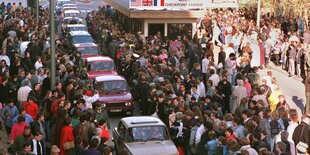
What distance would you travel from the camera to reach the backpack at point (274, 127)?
16.7 meters

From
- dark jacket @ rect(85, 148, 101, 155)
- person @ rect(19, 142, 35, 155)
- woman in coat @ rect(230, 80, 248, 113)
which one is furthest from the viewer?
woman in coat @ rect(230, 80, 248, 113)

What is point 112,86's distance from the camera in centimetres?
2405

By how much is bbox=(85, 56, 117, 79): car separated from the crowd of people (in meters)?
0.46

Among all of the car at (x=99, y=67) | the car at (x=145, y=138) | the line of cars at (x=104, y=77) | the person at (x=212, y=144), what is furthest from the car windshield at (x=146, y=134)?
the car at (x=99, y=67)

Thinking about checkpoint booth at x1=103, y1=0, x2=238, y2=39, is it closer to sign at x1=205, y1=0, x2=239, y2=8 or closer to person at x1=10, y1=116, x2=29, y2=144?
sign at x1=205, y1=0, x2=239, y2=8

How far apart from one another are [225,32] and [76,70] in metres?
15.3

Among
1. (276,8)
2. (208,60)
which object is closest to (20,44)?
(208,60)

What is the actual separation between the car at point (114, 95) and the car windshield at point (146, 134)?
553 centimetres

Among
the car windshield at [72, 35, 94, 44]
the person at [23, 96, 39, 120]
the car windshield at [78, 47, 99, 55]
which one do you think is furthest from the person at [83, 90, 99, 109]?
the car windshield at [72, 35, 94, 44]

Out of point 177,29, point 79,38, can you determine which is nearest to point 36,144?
point 79,38

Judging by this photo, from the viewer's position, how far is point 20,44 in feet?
96.9

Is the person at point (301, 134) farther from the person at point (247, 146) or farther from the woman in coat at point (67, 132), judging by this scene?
the woman in coat at point (67, 132)

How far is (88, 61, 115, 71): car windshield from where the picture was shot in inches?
1073

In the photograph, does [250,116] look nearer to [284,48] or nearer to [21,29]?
[284,48]
